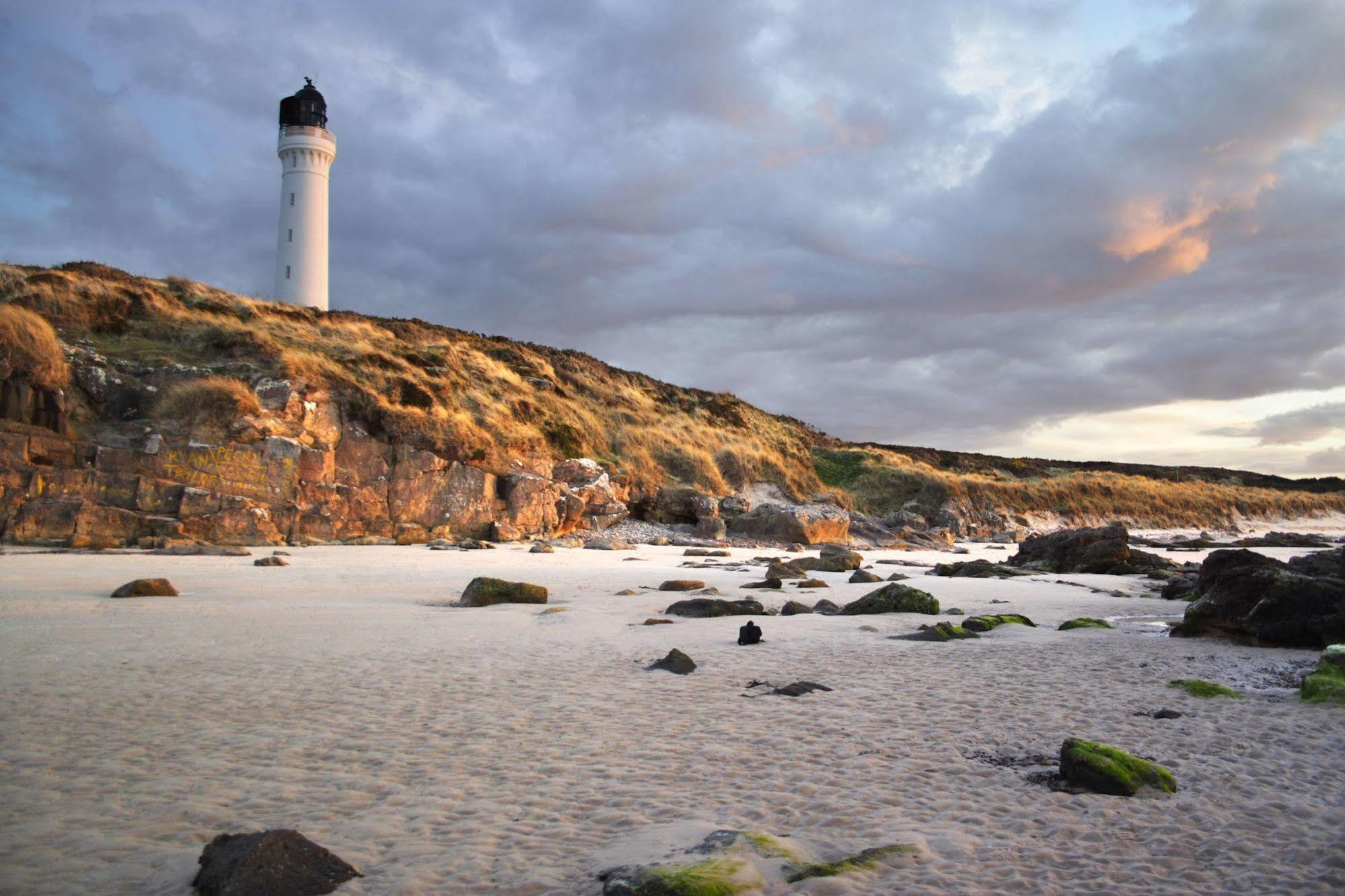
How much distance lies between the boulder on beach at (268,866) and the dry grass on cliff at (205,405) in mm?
17822

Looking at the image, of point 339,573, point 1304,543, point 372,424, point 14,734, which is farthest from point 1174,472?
point 14,734

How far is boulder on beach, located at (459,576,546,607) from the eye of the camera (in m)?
9.38

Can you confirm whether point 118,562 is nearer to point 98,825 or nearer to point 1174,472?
point 98,825

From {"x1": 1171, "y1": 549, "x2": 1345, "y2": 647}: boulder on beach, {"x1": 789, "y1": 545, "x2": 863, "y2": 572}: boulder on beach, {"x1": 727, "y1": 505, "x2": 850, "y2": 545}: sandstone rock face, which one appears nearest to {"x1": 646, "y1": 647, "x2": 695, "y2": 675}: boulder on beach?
{"x1": 1171, "y1": 549, "x2": 1345, "y2": 647}: boulder on beach

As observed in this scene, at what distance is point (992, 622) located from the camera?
27.9 feet

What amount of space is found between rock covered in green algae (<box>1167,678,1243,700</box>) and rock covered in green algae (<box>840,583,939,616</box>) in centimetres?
387

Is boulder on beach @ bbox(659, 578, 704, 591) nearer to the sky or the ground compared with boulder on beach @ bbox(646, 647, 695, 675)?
nearer to the sky

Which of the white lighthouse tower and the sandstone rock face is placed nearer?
A: the sandstone rock face

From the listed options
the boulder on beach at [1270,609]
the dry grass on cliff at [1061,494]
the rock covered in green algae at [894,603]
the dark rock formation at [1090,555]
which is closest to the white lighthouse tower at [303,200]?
the dry grass on cliff at [1061,494]

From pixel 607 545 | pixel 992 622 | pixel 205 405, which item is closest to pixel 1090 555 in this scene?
pixel 992 622

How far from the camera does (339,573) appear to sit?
41.5 ft

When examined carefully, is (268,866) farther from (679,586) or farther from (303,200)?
(303,200)

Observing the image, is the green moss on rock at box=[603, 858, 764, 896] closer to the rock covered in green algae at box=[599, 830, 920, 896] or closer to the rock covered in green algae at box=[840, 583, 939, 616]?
the rock covered in green algae at box=[599, 830, 920, 896]

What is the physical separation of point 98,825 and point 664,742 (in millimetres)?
2502
